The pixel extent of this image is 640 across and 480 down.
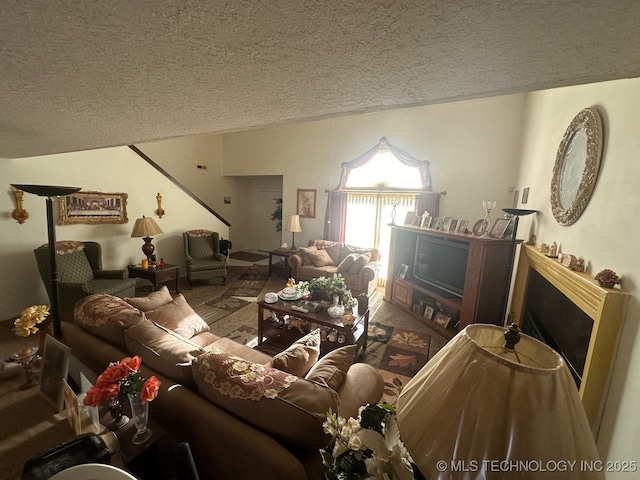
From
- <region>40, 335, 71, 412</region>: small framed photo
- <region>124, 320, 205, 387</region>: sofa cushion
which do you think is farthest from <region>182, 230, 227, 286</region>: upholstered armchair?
<region>124, 320, 205, 387</region>: sofa cushion

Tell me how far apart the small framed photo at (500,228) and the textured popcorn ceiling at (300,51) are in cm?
234

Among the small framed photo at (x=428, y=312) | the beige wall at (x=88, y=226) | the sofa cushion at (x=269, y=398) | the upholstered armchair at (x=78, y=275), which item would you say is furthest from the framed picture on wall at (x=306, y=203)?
the sofa cushion at (x=269, y=398)

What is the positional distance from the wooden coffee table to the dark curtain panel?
2627 millimetres

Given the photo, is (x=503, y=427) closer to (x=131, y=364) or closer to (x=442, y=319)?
(x=131, y=364)

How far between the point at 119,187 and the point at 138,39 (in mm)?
4240

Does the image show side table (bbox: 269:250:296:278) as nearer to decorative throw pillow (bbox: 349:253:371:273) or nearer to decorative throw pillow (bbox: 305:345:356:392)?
decorative throw pillow (bbox: 349:253:371:273)

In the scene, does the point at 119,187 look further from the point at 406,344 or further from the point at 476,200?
the point at 476,200

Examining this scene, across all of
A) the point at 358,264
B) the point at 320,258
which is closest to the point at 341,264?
the point at 358,264

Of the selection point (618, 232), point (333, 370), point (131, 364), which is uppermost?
point (618, 232)

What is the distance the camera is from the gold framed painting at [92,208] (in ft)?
11.0

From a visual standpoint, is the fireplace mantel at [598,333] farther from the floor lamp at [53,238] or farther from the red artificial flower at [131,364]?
the floor lamp at [53,238]

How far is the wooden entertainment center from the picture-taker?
2814mm

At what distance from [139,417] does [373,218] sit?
Result: 4.43 m

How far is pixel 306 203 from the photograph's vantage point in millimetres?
5582
